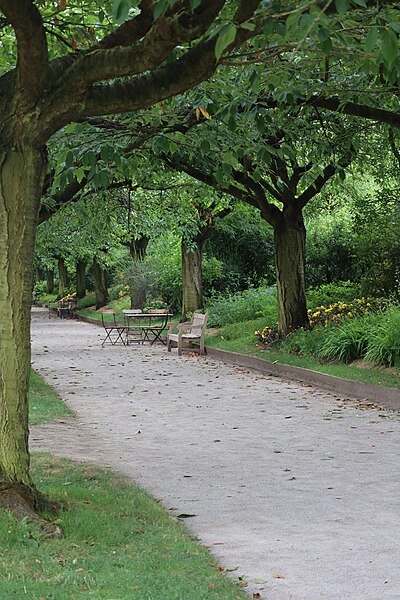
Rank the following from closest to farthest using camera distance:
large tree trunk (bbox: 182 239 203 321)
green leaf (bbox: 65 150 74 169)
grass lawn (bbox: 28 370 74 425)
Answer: green leaf (bbox: 65 150 74 169), grass lawn (bbox: 28 370 74 425), large tree trunk (bbox: 182 239 203 321)

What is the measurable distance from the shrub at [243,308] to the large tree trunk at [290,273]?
13.2 ft

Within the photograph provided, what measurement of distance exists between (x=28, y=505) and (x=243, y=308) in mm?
21943

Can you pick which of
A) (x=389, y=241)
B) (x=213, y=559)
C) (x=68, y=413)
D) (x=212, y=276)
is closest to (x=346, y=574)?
(x=213, y=559)

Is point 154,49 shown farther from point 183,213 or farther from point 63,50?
point 183,213

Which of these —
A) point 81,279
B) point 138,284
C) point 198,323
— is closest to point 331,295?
point 198,323

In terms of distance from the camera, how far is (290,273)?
842 inches

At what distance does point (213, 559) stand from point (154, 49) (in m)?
3.50

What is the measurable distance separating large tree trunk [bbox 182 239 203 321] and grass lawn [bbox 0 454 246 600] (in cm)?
2363

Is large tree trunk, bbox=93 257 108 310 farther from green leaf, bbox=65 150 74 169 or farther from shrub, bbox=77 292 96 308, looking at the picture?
green leaf, bbox=65 150 74 169

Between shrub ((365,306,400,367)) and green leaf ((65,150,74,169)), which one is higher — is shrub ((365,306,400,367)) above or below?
below

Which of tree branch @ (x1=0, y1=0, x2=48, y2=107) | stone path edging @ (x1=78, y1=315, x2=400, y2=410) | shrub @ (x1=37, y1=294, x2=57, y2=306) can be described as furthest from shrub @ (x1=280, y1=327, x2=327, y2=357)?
shrub @ (x1=37, y1=294, x2=57, y2=306)

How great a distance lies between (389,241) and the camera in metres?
22.2

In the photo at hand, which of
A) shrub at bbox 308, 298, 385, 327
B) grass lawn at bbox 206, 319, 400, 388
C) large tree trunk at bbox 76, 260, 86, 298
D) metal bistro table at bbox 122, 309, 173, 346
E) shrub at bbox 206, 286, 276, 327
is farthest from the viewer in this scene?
large tree trunk at bbox 76, 260, 86, 298

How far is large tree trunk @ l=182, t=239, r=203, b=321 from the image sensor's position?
102 feet
